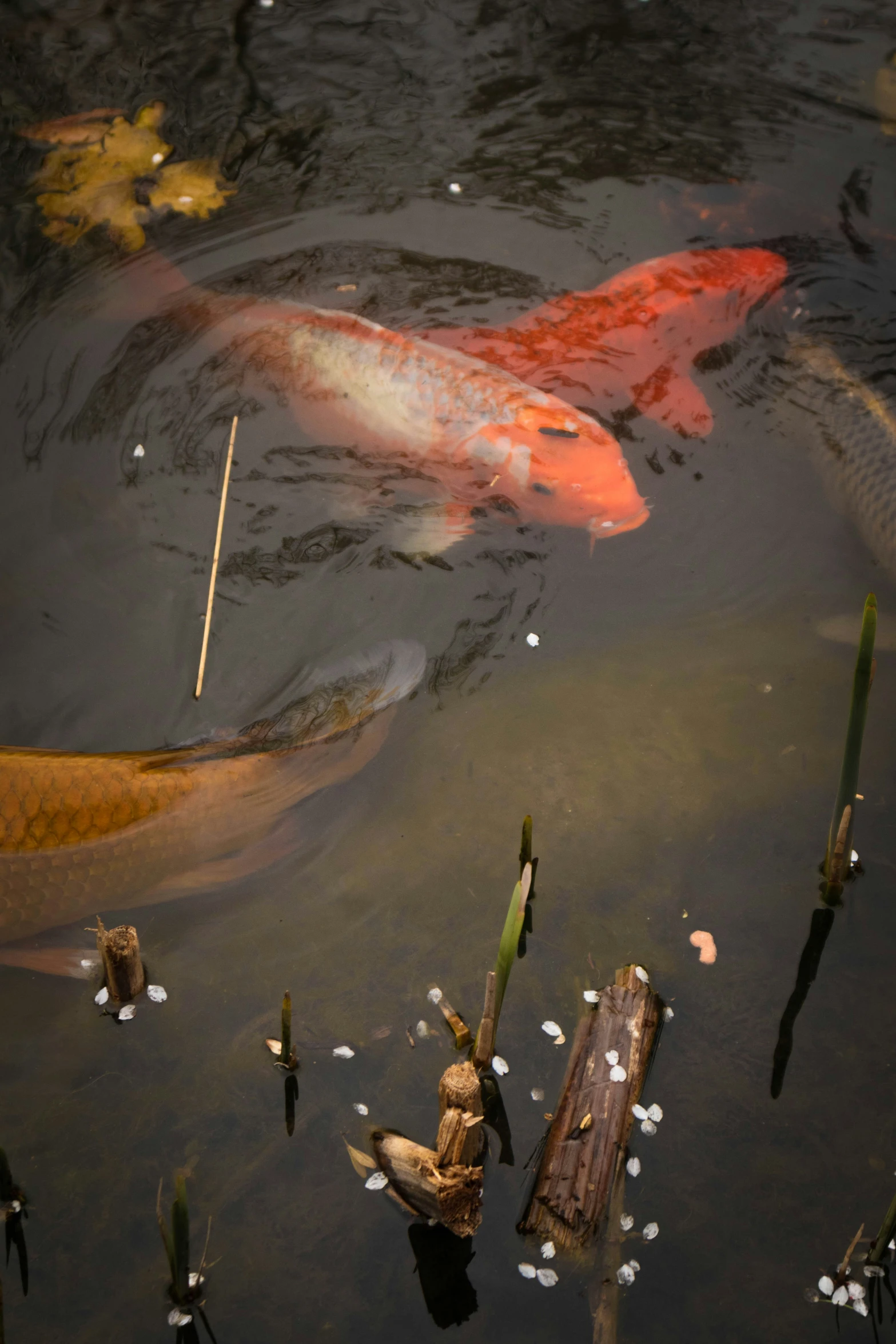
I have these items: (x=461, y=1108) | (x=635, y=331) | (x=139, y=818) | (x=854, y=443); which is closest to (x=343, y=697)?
(x=139, y=818)

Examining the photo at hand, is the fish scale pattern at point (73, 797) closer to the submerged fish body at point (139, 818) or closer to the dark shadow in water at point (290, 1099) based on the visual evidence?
the submerged fish body at point (139, 818)

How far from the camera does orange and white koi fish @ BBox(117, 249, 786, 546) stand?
4.49m

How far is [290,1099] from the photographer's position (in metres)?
2.87

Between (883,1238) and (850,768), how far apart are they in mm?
1143

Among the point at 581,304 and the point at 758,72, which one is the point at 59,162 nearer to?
the point at 581,304

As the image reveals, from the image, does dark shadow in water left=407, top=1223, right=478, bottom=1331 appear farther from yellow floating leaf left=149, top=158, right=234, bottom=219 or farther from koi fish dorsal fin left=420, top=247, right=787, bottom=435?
yellow floating leaf left=149, top=158, right=234, bottom=219

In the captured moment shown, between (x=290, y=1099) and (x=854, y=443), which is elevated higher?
(x=854, y=443)

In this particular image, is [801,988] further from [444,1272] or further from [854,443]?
[854,443]

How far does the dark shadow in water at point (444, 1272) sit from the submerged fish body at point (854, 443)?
315 cm

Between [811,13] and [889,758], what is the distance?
5.81 m

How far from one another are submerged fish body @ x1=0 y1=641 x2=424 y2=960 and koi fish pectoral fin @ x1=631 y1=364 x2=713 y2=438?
7.99 ft

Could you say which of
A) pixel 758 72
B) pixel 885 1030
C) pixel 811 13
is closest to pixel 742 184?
pixel 758 72

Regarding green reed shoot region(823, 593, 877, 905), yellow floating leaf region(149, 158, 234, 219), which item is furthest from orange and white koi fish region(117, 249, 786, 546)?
green reed shoot region(823, 593, 877, 905)

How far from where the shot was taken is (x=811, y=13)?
6.75m
